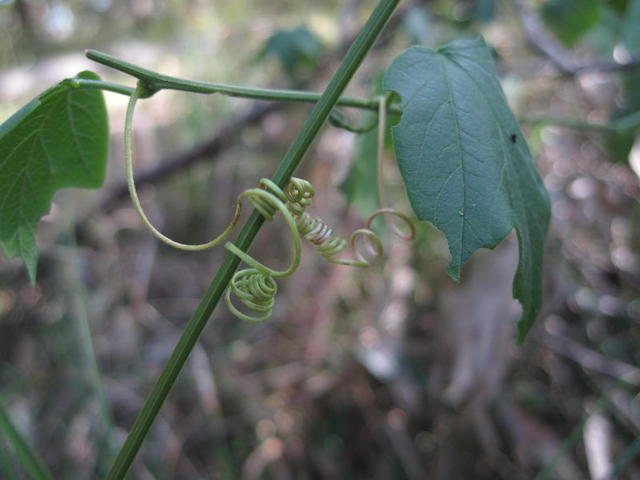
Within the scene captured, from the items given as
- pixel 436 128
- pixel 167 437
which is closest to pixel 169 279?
pixel 167 437

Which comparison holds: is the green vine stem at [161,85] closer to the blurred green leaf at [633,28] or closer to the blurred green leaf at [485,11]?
the blurred green leaf at [633,28]

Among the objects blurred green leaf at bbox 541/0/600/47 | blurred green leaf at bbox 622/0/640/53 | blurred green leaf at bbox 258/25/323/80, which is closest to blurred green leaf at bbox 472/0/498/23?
blurred green leaf at bbox 541/0/600/47

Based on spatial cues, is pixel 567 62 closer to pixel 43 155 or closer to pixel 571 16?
pixel 571 16

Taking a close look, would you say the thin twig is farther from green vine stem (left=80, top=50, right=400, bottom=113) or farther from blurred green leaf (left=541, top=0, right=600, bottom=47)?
green vine stem (left=80, top=50, right=400, bottom=113)

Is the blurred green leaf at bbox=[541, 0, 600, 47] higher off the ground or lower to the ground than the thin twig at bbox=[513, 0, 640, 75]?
higher

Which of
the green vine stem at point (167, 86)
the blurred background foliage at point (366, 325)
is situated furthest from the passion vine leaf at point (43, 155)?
the blurred background foliage at point (366, 325)
